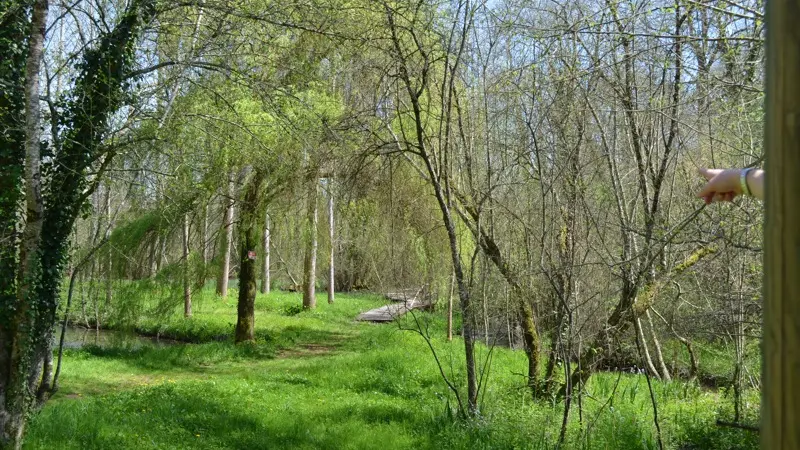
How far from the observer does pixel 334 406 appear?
28.1 feet

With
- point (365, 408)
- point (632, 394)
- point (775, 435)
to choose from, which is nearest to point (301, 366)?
point (365, 408)

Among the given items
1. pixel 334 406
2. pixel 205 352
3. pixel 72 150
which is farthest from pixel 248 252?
pixel 72 150

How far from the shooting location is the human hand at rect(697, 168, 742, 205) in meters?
1.76

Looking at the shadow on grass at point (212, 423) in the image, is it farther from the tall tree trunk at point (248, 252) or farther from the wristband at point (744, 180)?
the wristband at point (744, 180)

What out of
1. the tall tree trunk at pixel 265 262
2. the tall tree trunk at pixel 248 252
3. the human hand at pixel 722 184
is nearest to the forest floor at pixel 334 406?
the tall tree trunk at pixel 248 252

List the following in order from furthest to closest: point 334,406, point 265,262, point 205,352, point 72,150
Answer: point 265,262, point 205,352, point 334,406, point 72,150

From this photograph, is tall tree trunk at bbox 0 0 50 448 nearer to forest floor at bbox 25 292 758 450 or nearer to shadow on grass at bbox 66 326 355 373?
forest floor at bbox 25 292 758 450

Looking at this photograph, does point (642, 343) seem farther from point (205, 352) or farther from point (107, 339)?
point (107, 339)

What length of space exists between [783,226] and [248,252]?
541 inches

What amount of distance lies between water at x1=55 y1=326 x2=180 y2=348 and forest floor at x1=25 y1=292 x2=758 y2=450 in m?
0.24

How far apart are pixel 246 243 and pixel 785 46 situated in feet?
44.6

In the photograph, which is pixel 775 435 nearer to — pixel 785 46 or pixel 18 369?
pixel 785 46

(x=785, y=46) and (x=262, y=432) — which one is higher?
(x=785, y=46)

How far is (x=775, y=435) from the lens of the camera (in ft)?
3.05
